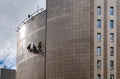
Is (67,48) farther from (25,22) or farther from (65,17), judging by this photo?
(25,22)

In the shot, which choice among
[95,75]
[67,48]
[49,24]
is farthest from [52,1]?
[95,75]

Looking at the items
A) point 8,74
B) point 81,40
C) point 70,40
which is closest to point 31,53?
point 70,40

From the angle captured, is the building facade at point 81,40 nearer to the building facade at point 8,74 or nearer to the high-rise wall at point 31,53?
the high-rise wall at point 31,53

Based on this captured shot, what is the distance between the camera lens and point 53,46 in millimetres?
93875

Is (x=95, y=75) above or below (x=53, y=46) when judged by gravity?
below

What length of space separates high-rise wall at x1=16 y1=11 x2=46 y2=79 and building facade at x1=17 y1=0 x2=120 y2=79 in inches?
53.6

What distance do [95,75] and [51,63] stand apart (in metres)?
12.3

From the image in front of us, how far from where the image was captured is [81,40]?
88312 millimetres

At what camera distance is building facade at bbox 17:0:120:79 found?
86.4m

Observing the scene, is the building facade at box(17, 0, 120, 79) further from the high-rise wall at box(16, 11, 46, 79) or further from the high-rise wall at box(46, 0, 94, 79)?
the high-rise wall at box(16, 11, 46, 79)

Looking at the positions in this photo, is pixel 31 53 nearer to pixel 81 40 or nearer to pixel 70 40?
pixel 70 40

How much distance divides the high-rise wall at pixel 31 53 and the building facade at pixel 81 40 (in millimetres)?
1363

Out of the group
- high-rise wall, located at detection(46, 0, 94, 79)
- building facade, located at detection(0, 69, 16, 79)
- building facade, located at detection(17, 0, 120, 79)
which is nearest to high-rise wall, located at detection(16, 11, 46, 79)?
building facade, located at detection(17, 0, 120, 79)

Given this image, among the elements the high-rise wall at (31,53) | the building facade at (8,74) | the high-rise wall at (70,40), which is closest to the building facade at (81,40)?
the high-rise wall at (70,40)
